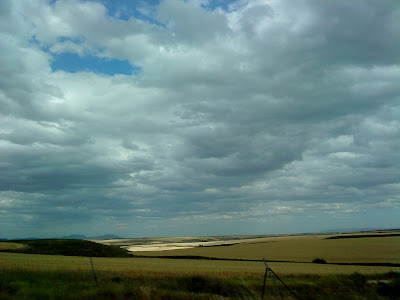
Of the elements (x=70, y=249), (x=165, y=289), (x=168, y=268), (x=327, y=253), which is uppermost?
(x=165, y=289)

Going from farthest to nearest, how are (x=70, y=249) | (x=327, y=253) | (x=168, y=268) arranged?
(x=70, y=249), (x=327, y=253), (x=168, y=268)

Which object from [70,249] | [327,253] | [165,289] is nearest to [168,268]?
[165,289]

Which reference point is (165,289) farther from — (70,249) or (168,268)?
(70,249)

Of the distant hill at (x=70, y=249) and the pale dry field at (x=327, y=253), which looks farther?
the distant hill at (x=70, y=249)

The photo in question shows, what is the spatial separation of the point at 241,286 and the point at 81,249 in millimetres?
72002

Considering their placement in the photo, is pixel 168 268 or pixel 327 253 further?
pixel 327 253

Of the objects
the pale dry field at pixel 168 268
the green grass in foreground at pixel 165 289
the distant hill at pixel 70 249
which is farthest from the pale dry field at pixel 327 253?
the green grass in foreground at pixel 165 289

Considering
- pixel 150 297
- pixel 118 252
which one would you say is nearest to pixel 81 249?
pixel 118 252

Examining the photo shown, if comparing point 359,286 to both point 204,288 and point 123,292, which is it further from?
point 123,292

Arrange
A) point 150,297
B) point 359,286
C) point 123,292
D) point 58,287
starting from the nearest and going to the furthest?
point 150,297 → point 123,292 → point 58,287 → point 359,286

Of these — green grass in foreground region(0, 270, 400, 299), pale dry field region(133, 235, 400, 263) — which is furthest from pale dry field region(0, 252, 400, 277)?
pale dry field region(133, 235, 400, 263)

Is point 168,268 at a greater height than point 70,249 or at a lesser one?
greater

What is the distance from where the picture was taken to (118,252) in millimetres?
86312

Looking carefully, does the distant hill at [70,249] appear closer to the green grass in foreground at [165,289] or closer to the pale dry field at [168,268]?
the pale dry field at [168,268]
